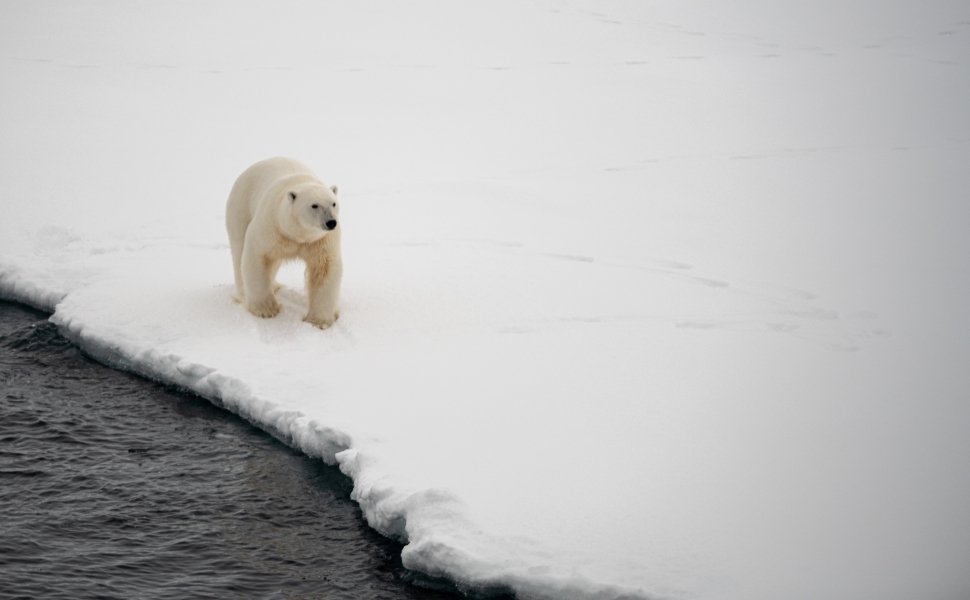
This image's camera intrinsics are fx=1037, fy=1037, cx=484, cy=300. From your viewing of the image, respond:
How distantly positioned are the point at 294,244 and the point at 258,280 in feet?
1.18

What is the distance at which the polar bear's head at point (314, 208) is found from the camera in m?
6.51

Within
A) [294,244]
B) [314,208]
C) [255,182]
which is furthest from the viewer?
[255,182]

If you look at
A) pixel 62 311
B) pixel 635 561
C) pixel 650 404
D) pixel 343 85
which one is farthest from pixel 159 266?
pixel 343 85

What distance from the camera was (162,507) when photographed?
5020 millimetres

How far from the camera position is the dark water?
4.45 metres

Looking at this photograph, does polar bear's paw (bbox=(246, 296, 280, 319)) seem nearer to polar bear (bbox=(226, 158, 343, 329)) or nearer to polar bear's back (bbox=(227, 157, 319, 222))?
polar bear (bbox=(226, 158, 343, 329))

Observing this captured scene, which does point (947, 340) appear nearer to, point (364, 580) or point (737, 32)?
point (364, 580)

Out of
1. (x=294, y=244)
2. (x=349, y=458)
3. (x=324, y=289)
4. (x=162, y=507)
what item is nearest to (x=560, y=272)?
(x=324, y=289)

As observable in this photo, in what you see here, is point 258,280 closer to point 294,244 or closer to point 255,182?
point 294,244

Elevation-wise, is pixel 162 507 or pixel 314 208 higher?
pixel 314 208

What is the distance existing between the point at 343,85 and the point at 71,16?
18.6 feet

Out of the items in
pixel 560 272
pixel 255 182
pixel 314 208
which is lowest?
pixel 560 272

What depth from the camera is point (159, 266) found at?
8.21m

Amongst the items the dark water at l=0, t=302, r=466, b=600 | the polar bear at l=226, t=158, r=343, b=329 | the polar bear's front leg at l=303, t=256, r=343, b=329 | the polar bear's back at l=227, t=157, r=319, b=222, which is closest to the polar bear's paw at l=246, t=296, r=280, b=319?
the polar bear at l=226, t=158, r=343, b=329
